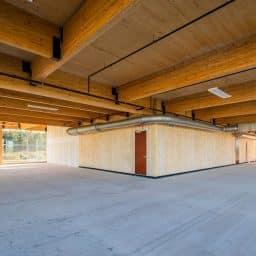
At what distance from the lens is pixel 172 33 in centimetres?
293

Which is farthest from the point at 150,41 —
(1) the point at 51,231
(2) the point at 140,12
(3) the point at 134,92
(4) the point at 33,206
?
(4) the point at 33,206

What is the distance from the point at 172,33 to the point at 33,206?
3.68 m

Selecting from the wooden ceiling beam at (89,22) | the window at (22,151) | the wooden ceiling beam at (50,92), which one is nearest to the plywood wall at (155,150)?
the wooden ceiling beam at (50,92)

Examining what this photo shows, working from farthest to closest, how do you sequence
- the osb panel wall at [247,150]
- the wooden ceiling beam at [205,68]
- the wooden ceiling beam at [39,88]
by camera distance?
the osb panel wall at [247,150] < the wooden ceiling beam at [39,88] < the wooden ceiling beam at [205,68]

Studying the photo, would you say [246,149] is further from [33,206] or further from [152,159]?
[33,206]

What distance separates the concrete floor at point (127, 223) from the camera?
2.13 meters

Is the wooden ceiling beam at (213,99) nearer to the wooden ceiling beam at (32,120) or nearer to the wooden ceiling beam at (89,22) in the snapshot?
the wooden ceiling beam at (89,22)

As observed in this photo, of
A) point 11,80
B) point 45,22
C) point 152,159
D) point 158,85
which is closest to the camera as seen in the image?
point 45,22

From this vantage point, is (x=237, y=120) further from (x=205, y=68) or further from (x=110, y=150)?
(x=205, y=68)

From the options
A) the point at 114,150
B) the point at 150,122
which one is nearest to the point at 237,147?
the point at 114,150

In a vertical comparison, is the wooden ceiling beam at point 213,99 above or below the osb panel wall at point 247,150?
above

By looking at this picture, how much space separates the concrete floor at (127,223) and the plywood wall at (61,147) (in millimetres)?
Answer: 6319

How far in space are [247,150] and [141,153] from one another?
10.6 meters

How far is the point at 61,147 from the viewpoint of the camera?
12.2 m
